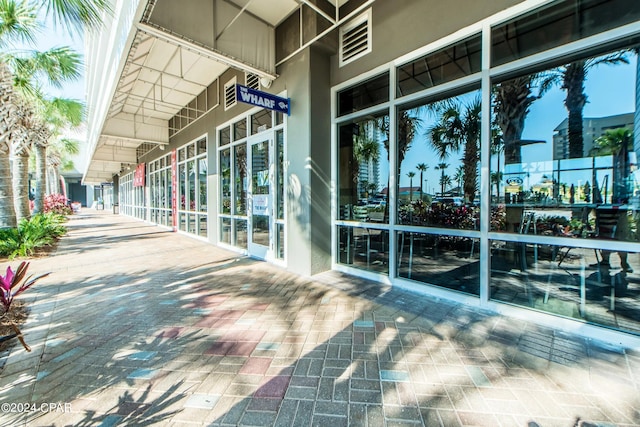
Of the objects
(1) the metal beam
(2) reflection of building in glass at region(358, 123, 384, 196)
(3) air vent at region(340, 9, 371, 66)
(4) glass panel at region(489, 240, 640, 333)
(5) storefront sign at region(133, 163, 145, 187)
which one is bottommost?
(4) glass panel at region(489, 240, 640, 333)

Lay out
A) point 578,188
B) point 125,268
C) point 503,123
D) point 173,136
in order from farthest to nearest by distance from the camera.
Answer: point 173,136 < point 125,268 < point 503,123 < point 578,188

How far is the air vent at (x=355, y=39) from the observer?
4.10m

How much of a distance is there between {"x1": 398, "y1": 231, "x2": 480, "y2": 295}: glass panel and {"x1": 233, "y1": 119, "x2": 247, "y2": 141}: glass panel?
13.7 ft

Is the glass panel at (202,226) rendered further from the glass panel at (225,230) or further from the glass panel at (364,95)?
the glass panel at (364,95)

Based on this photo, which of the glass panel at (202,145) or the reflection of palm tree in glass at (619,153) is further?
the glass panel at (202,145)

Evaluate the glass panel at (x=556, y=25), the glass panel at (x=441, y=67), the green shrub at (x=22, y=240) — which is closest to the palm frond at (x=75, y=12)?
the glass panel at (x=441, y=67)

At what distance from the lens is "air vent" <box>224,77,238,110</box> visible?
640cm

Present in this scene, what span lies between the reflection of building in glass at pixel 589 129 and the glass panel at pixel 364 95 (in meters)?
2.09

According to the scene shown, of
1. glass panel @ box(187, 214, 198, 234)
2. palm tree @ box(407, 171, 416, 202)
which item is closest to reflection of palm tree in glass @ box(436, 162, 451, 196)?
palm tree @ box(407, 171, 416, 202)

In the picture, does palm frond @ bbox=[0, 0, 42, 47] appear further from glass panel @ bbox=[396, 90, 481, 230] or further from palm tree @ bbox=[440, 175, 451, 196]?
palm tree @ bbox=[440, 175, 451, 196]

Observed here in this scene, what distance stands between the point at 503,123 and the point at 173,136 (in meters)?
10.0

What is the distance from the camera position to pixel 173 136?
979cm

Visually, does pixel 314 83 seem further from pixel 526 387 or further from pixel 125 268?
pixel 125 268

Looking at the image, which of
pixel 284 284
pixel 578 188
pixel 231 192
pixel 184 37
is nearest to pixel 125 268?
pixel 231 192
